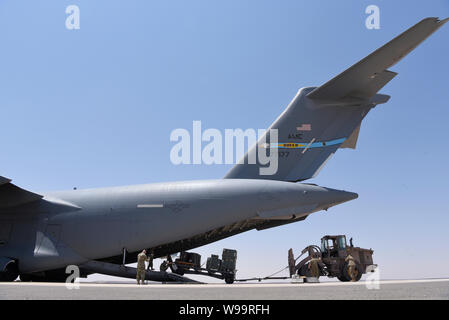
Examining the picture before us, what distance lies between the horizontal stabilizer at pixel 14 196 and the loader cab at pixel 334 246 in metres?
9.54

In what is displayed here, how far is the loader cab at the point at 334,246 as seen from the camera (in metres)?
12.9

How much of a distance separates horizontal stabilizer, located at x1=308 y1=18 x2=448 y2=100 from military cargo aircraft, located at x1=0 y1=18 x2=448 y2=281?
0.03 meters

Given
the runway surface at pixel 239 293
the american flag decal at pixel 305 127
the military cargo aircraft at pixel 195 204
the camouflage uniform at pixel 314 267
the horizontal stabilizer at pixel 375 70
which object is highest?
the horizontal stabilizer at pixel 375 70

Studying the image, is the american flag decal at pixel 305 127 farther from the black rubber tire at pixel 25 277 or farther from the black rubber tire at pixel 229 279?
the black rubber tire at pixel 25 277

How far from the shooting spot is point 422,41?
364 inches

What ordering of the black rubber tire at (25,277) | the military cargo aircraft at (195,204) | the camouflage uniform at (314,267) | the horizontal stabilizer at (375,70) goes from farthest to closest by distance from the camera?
1. the black rubber tire at (25,277)
2. the camouflage uniform at (314,267)
3. the military cargo aircraft at (195,204)
4. the horizontal stabilizer at (375,70)

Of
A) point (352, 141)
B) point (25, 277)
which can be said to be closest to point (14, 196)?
point (25, 277)

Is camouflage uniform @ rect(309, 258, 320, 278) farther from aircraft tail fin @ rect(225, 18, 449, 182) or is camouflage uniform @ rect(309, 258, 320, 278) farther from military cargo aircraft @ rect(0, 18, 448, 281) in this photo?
aircraft tail fin @ rect(225, 18, 449, 182)

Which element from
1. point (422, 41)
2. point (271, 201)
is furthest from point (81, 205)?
point (422, 41)

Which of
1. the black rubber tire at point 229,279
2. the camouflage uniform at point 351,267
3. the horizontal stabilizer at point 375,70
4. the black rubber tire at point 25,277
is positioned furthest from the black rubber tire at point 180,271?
the horizontal stabilizer at point 375,70
